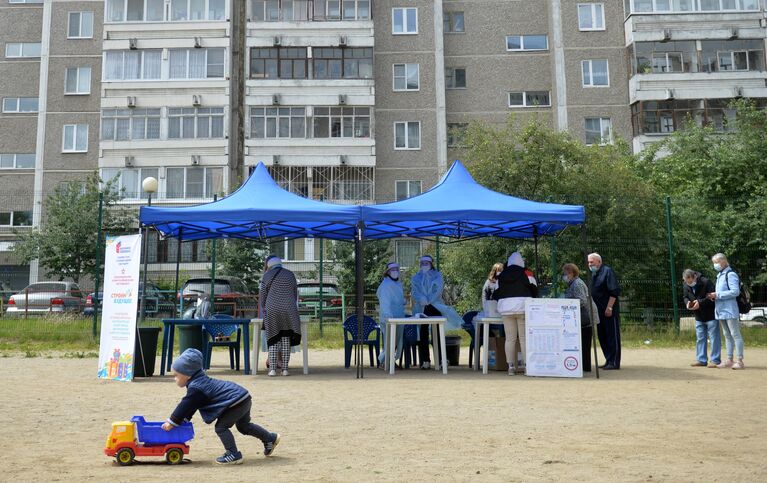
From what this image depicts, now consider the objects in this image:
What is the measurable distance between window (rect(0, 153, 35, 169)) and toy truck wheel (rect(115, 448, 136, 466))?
41.1 metres

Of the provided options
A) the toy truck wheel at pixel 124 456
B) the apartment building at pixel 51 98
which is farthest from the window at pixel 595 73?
the toy truck wheel at pixel 124 456

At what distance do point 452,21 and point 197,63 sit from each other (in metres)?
14.4

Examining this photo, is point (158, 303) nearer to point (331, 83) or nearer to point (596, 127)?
point (331, 83)

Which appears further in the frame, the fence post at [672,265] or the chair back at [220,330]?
the fence post at [672,265]

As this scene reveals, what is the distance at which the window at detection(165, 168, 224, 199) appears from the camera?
3984 cm

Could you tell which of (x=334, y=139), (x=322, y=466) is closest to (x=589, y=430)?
(x=322, y=466)

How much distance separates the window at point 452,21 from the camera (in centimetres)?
4409

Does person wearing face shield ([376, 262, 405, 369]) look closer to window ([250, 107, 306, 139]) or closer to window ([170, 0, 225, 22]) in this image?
window ([250, 107, 306, 139])

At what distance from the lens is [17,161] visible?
43000 millimetres

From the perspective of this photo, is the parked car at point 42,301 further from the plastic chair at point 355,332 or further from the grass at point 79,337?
the plastic chair at point 355,332

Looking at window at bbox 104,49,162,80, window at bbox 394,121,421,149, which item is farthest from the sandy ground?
window at bbox 394,121,421,149

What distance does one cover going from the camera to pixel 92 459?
616cm

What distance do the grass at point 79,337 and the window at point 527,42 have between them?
87.6 feet

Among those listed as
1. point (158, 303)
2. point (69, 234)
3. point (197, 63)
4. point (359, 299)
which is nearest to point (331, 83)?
point (197, 63)
